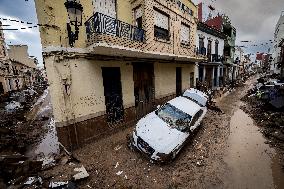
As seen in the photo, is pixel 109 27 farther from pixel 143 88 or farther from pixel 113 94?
pixel 143 88

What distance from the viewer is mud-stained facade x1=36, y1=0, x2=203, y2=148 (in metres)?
7.02

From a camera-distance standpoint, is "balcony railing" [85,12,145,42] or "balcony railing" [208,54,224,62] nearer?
"balcony railing" [85,12,145,42]

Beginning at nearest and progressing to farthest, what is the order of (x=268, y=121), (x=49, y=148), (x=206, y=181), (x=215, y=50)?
(x=206, y=181)
(x=49, y=148)
(x=268, y=121)
(x=215, y=50)

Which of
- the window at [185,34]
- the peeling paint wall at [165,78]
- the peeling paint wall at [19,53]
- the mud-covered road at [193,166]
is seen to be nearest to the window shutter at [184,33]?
the window at [185,34]

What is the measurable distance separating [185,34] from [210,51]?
8.13 meters

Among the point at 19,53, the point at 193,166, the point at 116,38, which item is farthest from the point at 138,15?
the point at 19,53

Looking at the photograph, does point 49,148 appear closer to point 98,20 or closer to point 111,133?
point 111,133

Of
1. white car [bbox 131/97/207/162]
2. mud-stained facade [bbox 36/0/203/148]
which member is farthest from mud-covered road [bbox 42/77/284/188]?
mud-stained facade [bbox 36/0/203/148]

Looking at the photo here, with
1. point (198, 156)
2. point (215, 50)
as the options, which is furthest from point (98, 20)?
point (215, 50)

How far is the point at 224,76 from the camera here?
90.5ft

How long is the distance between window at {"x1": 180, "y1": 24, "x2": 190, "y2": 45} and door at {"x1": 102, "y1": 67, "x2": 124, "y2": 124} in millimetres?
7123

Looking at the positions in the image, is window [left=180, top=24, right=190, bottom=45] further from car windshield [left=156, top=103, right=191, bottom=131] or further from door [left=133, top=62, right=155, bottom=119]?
car windshield [left=156, top=103, right=191, bottom=131]

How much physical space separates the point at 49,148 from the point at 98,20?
6.44 m

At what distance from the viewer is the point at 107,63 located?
8789 mm
